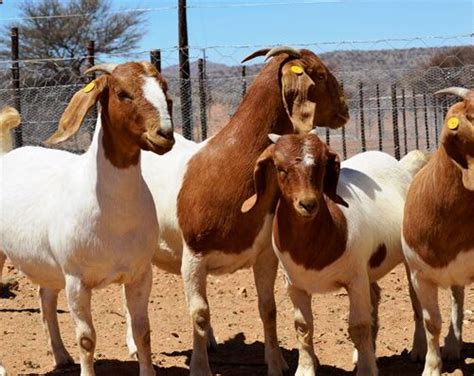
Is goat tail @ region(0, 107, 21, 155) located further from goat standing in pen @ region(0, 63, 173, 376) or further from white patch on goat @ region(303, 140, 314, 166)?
white patch on goat @ region(303, 140, 314, 166)

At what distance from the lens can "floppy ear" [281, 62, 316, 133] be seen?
7262 millimetres

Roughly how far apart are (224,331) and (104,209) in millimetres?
3214

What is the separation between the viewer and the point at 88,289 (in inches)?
261

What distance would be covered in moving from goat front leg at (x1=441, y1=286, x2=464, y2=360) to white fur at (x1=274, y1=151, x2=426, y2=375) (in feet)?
1.98

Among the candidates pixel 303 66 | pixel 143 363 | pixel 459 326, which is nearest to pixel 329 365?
pixel 459 326

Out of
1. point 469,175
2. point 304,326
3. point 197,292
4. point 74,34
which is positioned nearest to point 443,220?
point 469,175

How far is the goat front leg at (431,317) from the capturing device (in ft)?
23.2

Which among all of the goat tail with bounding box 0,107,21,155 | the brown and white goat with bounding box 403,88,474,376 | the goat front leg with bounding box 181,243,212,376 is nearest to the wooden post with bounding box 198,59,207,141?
the goat tail with bounding box 0,107,21,155

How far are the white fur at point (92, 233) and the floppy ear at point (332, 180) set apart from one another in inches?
44.3

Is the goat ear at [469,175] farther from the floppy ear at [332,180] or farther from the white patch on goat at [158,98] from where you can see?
the white patch on goat at [158,98]

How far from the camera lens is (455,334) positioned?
8.09 metres

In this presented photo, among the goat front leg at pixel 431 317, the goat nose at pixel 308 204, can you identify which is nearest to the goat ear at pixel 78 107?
the goat nose at pixel 308 204

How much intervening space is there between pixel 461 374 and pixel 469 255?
3.31 feet

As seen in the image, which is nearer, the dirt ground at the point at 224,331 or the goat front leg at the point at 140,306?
the goat front leg at the point at 140,306
